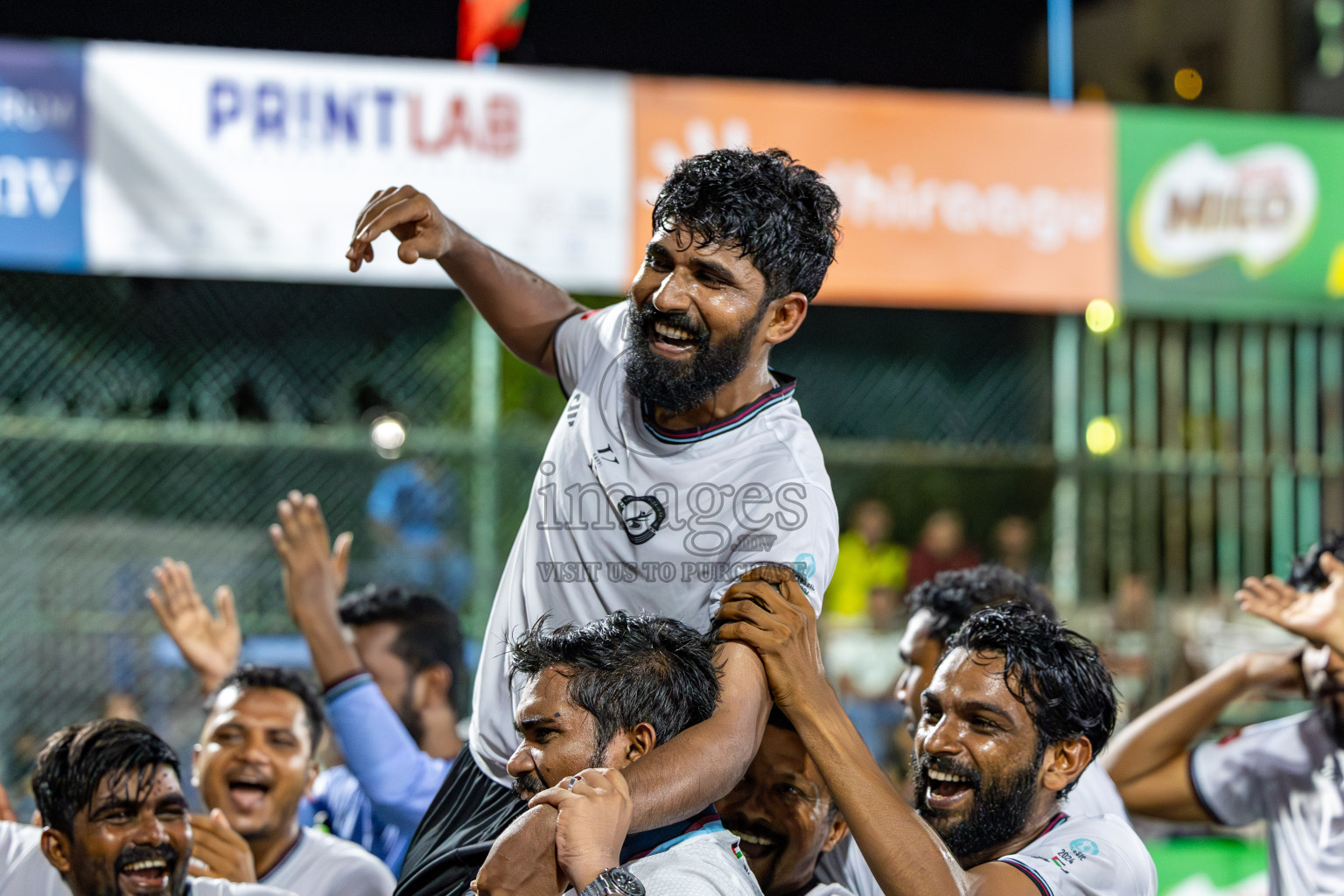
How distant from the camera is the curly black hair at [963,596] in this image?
4.02 metres

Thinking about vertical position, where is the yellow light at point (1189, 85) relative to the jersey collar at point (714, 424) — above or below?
above

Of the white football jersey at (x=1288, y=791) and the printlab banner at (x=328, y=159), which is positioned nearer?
the white football jersey at (x=1288, y=791)

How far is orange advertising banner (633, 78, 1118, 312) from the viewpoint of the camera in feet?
28.6

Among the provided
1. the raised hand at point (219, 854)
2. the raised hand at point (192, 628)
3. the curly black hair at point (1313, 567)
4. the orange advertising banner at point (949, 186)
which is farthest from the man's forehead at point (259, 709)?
the orange advertising banner at point (949, 186)

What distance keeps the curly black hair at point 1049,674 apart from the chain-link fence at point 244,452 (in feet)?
15.5

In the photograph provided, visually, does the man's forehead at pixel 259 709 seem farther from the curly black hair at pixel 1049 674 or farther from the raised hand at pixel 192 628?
the curly black hair at pixel 1049 674

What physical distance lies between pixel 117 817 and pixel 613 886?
174cm

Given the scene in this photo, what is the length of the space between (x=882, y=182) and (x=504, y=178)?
2308 mm

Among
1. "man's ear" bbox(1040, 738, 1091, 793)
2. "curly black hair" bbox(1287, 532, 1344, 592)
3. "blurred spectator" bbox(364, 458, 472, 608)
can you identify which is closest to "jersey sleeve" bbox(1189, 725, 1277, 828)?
"curly black hair" bbox(1287, 532, 1344, 592)

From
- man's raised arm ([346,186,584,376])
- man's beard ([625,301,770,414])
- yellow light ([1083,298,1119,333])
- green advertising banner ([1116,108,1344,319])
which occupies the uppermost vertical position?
green advertising banner ([1116,108,1344,319])

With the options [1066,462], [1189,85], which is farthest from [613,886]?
[1189,85]

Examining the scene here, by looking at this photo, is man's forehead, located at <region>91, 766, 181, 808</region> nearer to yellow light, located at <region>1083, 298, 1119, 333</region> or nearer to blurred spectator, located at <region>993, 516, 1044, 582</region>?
blurred spectator, located at <region>993, 516, 1044, 582</region>

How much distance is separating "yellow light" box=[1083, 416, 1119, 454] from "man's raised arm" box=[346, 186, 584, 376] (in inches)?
257

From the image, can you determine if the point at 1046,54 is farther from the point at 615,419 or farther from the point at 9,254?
the point at 615,419
